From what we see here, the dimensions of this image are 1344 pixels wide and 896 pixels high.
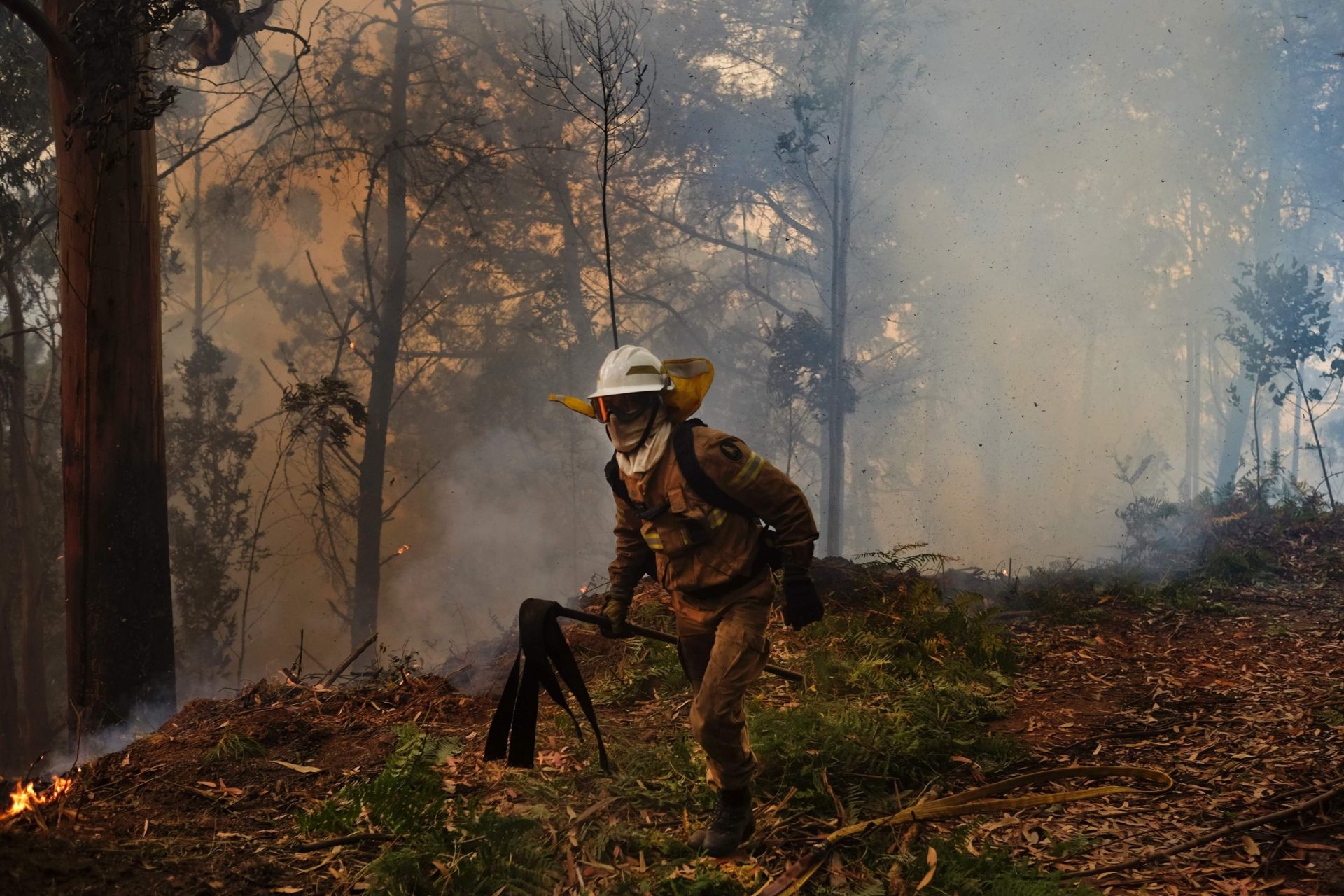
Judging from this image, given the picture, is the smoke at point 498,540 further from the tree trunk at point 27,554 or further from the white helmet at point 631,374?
the white helmet at point 631,374

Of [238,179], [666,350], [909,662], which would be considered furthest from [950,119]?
[909,662]

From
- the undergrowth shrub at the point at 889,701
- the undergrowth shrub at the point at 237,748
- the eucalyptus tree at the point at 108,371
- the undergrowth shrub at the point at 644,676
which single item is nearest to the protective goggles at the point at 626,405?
the undergrowth shrub at the point at 889,701

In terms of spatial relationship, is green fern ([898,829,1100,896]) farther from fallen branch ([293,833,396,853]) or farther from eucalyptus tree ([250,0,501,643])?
eucalyptus tree ([250,0,501,643])

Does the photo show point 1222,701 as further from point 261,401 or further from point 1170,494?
point 1170,494

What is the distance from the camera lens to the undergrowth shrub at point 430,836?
382 cm

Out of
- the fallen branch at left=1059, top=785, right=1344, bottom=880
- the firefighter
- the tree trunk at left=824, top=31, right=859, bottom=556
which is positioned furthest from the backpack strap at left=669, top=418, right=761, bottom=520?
the tree trunk at left=824, top=31, right=859, bottom=556

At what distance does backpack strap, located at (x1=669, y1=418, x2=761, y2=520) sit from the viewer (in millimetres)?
4309

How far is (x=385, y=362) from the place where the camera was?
15328 mm

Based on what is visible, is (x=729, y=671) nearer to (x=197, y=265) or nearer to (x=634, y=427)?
(x=634, y=427)

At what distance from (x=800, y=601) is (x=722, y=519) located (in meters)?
0.54

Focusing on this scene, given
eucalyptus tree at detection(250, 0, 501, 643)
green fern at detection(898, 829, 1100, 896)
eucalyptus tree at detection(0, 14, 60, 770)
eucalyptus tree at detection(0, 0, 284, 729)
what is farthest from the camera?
eucalyptus tree at detection(250, 0, 501, 643)

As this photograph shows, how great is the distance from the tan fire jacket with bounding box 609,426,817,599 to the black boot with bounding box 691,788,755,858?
990mm

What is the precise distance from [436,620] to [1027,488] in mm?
22401

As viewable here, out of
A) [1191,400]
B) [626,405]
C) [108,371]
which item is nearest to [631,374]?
[626,405]
